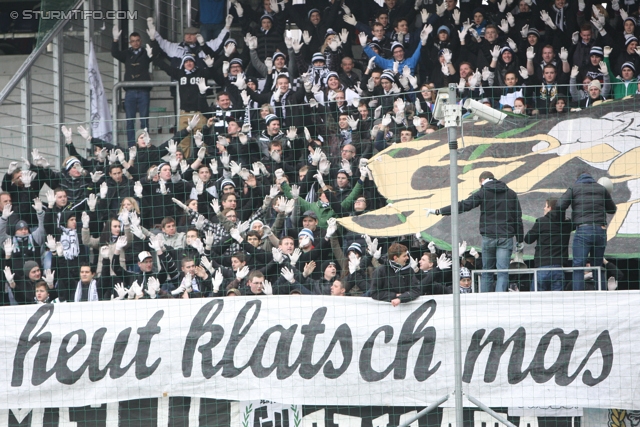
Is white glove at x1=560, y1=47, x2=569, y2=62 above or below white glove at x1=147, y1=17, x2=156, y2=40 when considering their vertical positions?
below

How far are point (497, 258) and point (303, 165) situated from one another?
3181mm

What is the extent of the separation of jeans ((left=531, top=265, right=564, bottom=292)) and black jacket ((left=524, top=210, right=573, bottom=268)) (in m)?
0.11

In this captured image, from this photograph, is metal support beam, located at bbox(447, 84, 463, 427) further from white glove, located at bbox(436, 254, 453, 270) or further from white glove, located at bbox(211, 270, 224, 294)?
white glove, located at bbox(211, 270, 224, 294)

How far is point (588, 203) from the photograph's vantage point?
1089cm

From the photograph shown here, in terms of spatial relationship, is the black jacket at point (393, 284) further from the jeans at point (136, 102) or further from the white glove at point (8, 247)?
the jeans at point (136, 102)

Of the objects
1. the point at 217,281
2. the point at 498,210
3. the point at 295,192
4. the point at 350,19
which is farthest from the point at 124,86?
the point at 498,210

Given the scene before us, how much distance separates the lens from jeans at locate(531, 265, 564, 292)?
1096 centimetres

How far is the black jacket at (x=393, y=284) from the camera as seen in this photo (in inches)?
424

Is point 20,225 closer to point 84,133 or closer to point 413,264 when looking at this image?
point 84,133

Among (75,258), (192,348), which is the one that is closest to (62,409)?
→ (192,348)

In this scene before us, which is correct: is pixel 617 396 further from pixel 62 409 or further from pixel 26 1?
pixel 26 1

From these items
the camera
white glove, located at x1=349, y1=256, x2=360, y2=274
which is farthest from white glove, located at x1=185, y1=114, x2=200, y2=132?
the camera

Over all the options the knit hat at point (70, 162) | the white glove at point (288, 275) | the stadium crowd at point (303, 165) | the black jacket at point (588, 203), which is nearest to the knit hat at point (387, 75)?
the stadium crowd at point (303, 165)

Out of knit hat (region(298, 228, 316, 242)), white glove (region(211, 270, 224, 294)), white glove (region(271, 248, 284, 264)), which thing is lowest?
white glove (region(211, 270, 224, 294))
